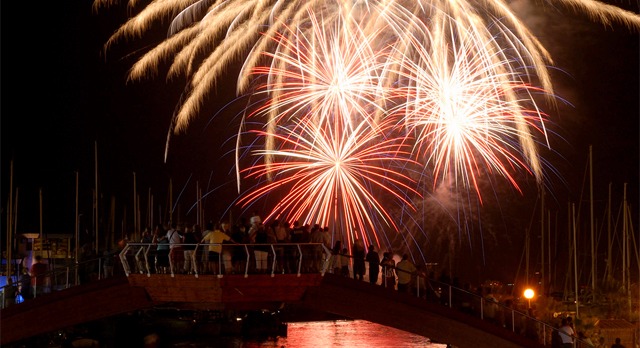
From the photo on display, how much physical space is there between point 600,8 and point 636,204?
4402 centimetres

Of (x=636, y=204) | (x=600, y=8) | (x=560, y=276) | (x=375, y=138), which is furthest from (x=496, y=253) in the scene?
(x=600, y=8)

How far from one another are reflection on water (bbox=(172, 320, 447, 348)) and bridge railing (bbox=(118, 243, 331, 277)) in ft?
88.8

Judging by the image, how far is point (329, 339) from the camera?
2494 inches

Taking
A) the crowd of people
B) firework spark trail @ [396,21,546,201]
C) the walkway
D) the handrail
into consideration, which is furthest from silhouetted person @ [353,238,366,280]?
firework spark trail @ [396,21,546,201]

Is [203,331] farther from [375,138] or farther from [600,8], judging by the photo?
[600,8]

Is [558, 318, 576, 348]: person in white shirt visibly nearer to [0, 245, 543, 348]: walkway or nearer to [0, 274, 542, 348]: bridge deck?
[0, 245, 543, 348]: walkway

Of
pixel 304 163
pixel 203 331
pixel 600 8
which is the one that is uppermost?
pixel 600 8

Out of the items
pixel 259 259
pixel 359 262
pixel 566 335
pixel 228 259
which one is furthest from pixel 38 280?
pixel 566 335

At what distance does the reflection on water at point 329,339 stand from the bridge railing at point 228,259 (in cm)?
2705

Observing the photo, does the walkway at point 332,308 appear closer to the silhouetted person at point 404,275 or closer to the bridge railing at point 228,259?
the silhouetted person at point 404,275

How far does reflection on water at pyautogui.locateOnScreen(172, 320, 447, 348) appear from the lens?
60.5 metres

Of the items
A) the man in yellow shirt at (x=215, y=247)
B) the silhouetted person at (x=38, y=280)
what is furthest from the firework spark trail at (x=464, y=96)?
the silhouetted person at (x=38, y=280)

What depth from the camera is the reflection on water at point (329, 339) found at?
60531 millimetres

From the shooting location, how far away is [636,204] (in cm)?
7662
